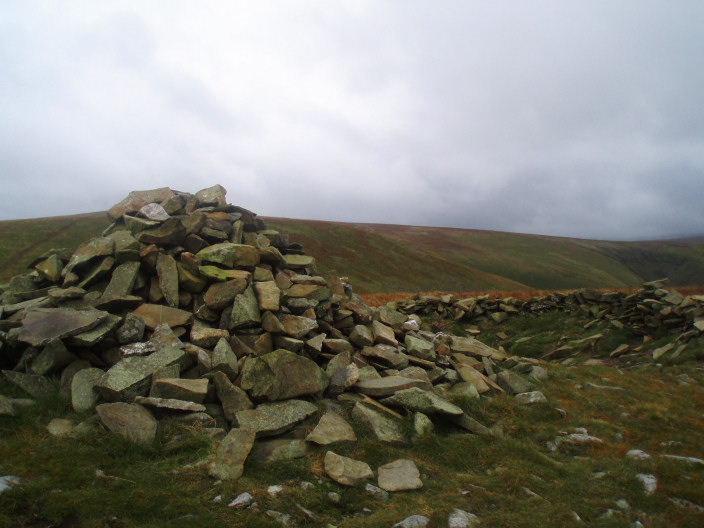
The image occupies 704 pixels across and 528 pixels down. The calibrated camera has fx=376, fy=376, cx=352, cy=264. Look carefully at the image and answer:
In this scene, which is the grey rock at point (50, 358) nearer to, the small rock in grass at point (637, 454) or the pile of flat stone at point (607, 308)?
the small rock in grass at point (637, 454)

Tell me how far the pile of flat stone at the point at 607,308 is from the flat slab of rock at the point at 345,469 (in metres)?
14.1

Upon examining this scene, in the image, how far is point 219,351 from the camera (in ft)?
25.5

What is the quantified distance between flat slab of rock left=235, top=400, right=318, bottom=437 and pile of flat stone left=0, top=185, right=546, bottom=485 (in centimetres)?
2

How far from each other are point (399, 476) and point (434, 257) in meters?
99.0

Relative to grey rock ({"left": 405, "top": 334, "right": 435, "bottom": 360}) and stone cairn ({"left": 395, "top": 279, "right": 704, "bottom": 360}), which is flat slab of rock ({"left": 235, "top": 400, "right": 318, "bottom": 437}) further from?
stone cairn ({"left": 395, "top": 279, "right": 704, "bottom": 360})

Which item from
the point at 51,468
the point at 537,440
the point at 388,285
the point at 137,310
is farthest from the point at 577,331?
the point at 388,285

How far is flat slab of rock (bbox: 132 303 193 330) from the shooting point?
8641 mm

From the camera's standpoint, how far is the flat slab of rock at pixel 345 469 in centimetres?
537

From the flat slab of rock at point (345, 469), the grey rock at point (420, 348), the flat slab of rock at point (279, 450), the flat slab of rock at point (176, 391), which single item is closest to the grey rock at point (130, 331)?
the flat slab of rock at point (176, 391)

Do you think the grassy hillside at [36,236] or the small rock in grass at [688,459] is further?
the grassy hillside at [36,236]

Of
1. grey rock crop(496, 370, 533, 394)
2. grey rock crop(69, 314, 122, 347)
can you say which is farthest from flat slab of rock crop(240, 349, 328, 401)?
grey rock crop(496, 370, 533, 394)

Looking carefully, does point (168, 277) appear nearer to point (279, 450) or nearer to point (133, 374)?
point (133, 374)

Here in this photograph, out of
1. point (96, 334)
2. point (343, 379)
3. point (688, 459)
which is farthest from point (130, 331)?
point (688, 459)

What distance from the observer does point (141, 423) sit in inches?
243
